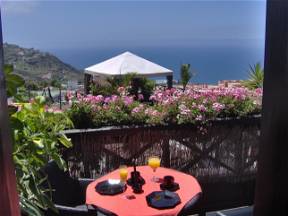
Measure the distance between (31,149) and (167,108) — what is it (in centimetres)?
274

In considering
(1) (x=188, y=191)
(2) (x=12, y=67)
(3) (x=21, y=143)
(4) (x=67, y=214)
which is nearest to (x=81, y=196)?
(4) (x=67, y=214)

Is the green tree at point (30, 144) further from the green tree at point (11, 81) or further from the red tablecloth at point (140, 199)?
the red tablecloth at point (140, 199)

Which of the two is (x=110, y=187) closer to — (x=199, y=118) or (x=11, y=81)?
(x=199, y=118)

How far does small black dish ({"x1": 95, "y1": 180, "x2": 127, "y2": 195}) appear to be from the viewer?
2.74 metres

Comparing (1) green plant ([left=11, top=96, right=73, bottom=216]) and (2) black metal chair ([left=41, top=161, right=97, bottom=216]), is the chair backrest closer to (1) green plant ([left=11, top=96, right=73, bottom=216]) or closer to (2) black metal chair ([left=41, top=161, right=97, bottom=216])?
(2) black metal chair ([left=41, top=161, right=97, bottom=216])

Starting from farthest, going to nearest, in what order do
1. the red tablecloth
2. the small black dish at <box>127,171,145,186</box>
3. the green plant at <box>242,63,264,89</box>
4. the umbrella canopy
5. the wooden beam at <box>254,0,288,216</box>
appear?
the umbrella canopy < the green plant at <box>242,63,264,89</box> < the small black dish at <box>127,171,145,186</box> < the red tablecloth < the wooden beam at <box>254,0,288,216</box>

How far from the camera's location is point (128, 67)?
31.6 ft

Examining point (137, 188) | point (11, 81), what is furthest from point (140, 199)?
point (11, 81)

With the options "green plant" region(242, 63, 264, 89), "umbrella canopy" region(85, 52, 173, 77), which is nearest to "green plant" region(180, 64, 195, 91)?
"umbrella canopy" region(85, 52, 173, 77)

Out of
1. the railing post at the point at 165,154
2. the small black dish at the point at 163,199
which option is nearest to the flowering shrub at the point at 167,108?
the railing post at the point at 165,154

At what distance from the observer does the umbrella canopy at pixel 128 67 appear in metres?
9.50

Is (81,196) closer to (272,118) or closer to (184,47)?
(272,118)

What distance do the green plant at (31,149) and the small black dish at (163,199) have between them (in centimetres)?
117

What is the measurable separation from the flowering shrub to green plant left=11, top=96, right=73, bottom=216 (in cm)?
214
